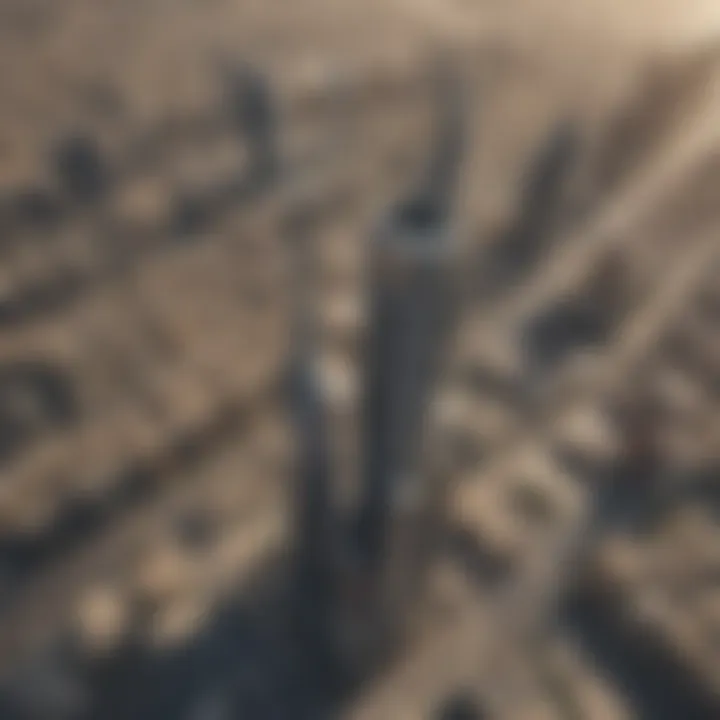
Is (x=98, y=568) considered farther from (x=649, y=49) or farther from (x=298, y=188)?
(x=649, y=49)

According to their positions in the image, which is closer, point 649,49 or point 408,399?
point 408,399

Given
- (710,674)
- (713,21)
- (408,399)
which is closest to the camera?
(710,674)

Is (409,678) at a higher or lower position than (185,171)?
lower

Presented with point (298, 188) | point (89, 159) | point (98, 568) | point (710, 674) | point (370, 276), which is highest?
point (89, 159)

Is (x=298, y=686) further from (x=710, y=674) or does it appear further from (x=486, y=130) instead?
(x=486, y=130)

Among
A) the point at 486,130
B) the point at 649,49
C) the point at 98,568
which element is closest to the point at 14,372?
the point at 98,568

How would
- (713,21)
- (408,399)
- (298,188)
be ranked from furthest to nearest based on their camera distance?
(713,21) → (298,188) → (408,399)
